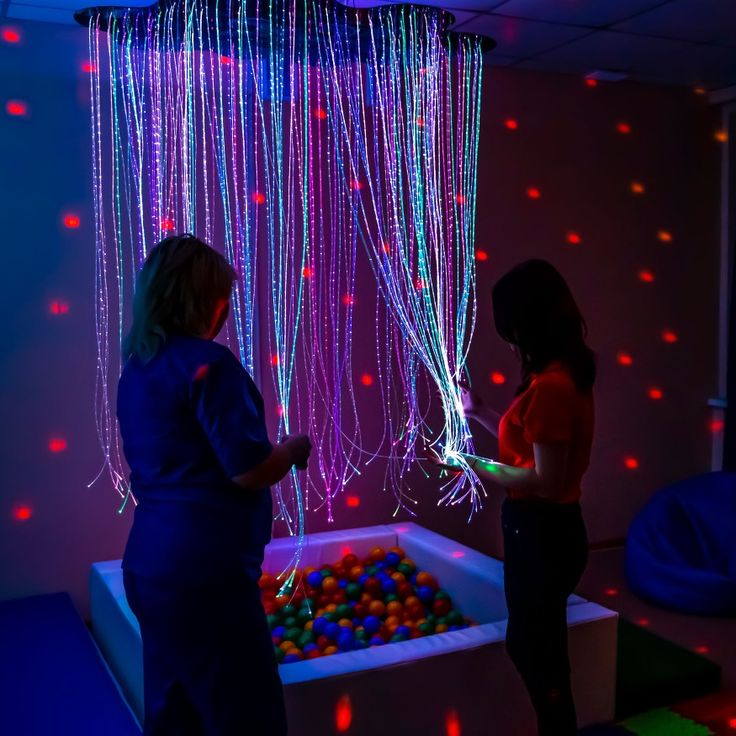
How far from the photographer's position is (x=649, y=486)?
4.92 m

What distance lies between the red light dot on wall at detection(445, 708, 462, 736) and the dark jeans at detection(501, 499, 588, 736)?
0.42m

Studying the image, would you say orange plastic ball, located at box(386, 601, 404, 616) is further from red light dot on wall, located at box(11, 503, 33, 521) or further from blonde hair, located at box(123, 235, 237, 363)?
blonde hair, located at box(123, 235, 237, 363)

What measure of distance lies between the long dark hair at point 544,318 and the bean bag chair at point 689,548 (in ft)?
6.92

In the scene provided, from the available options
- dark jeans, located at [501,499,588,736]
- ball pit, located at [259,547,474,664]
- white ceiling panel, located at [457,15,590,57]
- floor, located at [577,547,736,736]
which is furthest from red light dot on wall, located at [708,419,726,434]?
dark jeans, located at [501,499,588,736]

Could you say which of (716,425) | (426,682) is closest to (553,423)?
(426,682)

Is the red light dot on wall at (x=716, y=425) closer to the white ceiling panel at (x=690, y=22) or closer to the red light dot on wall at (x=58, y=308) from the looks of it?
the white ceiling panel at (x=690, y=22)

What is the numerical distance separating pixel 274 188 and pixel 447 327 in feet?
3.40

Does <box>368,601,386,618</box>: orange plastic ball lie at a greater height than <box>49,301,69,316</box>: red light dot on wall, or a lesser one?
lesser

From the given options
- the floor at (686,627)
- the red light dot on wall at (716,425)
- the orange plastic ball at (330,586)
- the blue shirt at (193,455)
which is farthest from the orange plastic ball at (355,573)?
the red light dot on wall at (716,425)

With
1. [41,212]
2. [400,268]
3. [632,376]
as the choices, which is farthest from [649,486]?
[41,212]

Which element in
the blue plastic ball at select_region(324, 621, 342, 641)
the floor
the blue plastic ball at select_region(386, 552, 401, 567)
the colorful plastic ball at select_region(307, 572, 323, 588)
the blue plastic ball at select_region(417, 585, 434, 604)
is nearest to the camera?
the floor

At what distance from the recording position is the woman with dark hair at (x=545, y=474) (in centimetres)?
207

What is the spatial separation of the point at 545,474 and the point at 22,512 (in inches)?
92.0

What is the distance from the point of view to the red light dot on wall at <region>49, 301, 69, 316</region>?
11.6 feet
